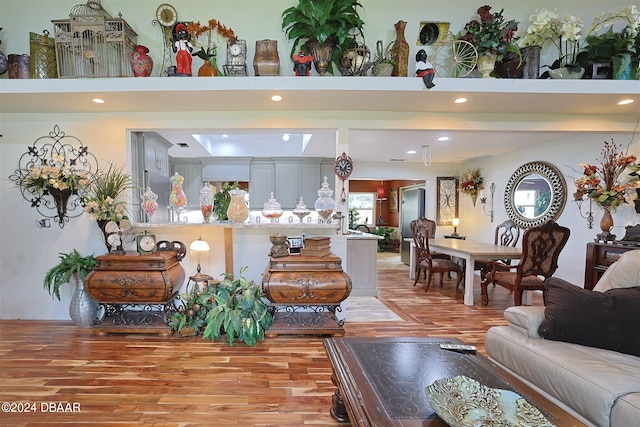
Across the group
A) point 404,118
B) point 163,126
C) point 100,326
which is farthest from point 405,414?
point 163,126

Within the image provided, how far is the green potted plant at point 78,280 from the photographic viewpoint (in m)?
2.86

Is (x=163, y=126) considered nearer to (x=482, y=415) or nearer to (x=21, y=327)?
(x=21, y=327)

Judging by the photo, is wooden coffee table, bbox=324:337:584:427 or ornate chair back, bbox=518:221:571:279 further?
ornate chair back, bbox=518:221:571:279

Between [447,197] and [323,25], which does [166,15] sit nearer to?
[323,25]

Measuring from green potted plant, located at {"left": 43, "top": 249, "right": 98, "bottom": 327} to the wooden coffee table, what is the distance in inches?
107

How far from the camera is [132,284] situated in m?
2.72

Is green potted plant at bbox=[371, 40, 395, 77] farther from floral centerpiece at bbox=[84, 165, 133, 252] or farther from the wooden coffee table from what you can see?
floral centerpiece at bbox=[84, 165, 133, 252]

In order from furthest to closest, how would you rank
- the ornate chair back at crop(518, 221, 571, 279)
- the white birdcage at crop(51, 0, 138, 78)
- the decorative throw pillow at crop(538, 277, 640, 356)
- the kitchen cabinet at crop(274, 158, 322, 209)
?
the kitchen cabinet at crop(274, 158, 322, 209)
the ornate chair back at crop(518, 221, 571, 279)
the white birdcage at crop(51, 0, 138, 78)
the decorative throw pillow at crop(538, 277, 640, 356)

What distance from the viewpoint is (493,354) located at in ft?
6.39

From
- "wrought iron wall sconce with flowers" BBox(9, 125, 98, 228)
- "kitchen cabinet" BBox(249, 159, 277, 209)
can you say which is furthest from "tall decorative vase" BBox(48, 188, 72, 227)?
"kitchen cabinet" BBox(249, 159, 277, 209)

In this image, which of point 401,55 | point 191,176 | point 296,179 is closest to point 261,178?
point 296,179

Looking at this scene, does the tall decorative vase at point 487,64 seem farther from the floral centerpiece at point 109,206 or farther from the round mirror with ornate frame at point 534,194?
the floral centerpiece at point 109,206

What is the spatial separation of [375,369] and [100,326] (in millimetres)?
2797

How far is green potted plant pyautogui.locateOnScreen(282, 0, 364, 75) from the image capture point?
100 inches
